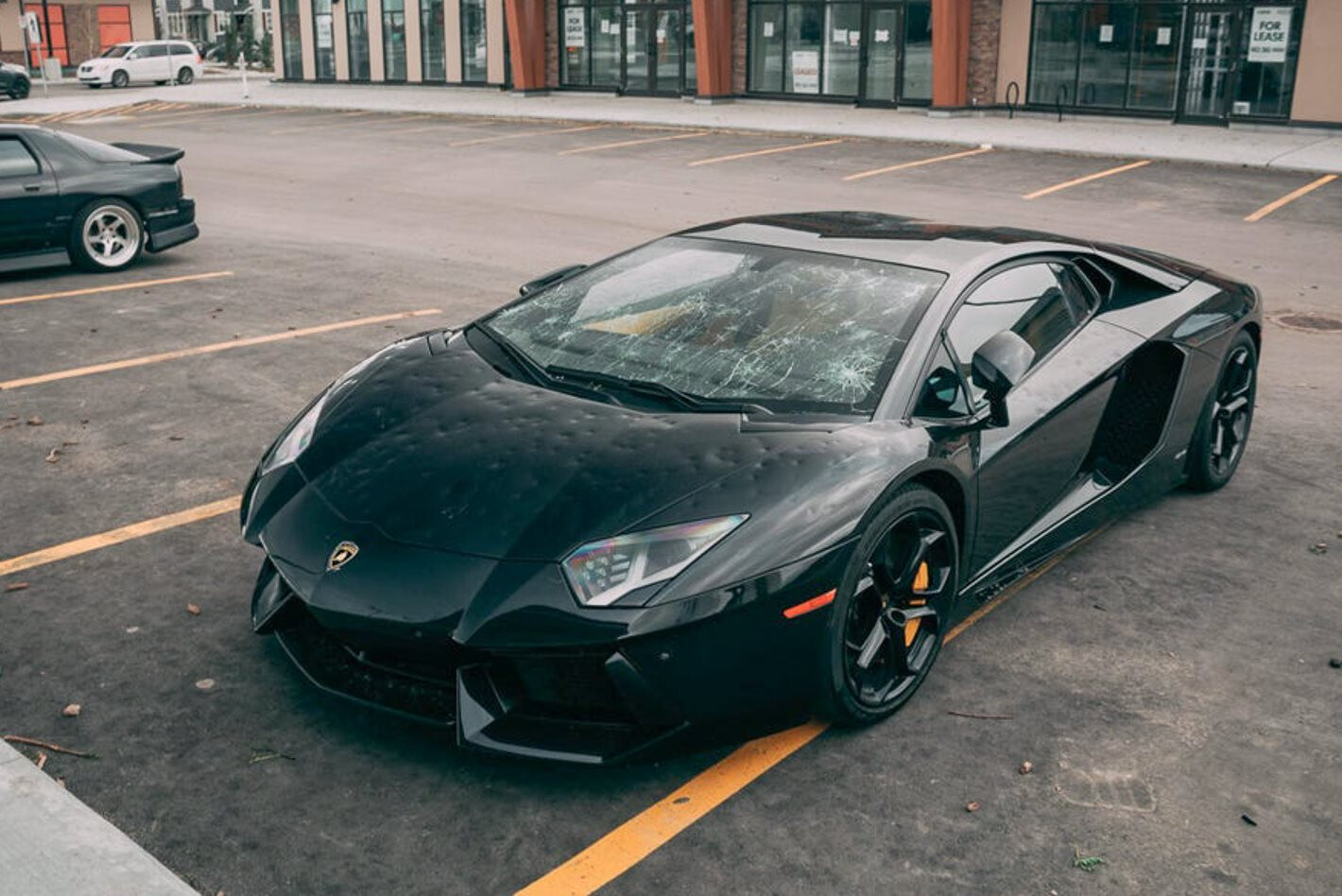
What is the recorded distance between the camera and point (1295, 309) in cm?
1101

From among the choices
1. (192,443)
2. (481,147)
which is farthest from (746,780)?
(481,147)

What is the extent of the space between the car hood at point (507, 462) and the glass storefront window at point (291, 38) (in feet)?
141

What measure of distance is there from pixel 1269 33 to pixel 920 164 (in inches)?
347

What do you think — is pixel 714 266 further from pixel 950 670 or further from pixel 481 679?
pixel 481 679

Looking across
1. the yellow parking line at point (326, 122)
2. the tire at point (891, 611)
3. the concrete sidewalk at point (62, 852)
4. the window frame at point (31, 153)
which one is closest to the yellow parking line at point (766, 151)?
the yellow parking line at point (326, 122)

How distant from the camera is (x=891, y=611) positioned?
420 centimetres

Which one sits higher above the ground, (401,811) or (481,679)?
(481,679)

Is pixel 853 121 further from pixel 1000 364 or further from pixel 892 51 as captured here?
pixel 1000 364

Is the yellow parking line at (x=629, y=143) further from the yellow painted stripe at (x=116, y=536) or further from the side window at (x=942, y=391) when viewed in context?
the side window at (x=942, y=391)

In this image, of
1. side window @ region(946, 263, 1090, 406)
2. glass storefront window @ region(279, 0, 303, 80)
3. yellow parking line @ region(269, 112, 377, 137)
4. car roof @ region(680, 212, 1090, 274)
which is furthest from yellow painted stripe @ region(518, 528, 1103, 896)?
glass storefront window @ region(279, 0, 303, 80)

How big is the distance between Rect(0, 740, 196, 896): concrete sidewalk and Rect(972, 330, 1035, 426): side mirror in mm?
2790

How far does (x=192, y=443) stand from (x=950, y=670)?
164 inches

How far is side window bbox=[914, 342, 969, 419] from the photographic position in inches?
176

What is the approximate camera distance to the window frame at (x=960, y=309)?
14.7 feet
